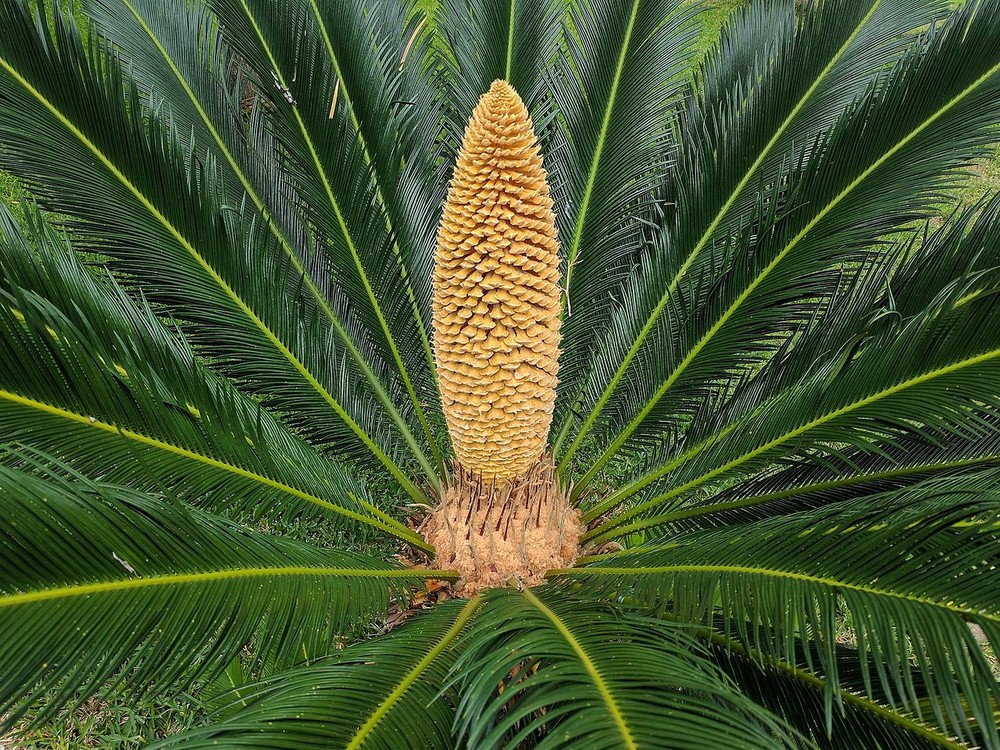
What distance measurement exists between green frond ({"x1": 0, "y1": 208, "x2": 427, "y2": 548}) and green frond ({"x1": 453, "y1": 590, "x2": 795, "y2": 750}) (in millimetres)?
696

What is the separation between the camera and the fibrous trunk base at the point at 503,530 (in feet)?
7.57

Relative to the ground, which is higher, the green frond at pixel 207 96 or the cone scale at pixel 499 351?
the green frond at pixel 207 96

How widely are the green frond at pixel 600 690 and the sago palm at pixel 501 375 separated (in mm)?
11

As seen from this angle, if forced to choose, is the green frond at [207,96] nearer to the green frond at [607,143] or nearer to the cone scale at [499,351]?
the cone scale at [499,351]

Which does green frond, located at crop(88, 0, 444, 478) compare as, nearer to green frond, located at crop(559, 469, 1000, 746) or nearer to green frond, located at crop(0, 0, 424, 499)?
green frond, located at crop(0, 0, 424, 499)

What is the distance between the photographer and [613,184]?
9.73ft

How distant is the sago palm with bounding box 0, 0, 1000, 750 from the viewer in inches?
53.9

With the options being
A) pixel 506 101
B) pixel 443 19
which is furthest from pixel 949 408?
pixel 443 19

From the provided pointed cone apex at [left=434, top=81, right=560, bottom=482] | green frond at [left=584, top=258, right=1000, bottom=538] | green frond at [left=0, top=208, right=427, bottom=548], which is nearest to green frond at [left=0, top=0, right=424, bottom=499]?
green frond at [left=0, top=208, right=427, bottom=548]

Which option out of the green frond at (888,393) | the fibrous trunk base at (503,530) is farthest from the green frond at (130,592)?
the green frond at (888,393)

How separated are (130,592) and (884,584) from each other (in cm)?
134

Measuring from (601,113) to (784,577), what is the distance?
1.99 meters

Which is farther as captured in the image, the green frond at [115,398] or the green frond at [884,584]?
the green frond at [115,398]

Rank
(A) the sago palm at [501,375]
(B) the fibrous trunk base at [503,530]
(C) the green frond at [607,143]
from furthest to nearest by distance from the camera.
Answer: (C) the green frond at [607,143] < (B) the fibrous trunk base at [503,530] < (A) the sago palm at [501,375]
